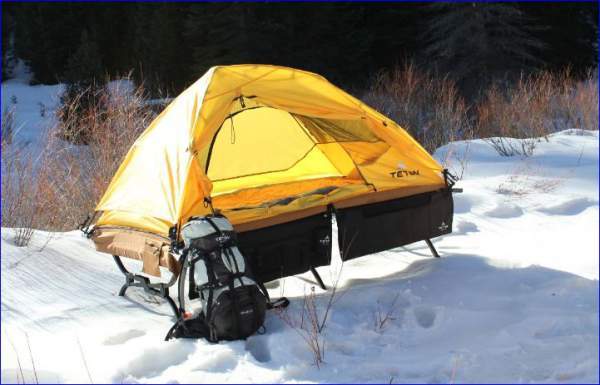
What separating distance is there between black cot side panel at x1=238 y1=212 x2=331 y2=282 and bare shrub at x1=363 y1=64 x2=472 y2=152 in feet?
15.0

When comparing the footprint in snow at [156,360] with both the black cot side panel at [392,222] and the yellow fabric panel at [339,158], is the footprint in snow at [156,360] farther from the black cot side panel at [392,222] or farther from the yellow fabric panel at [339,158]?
the yellow fabric panel at [339,158]

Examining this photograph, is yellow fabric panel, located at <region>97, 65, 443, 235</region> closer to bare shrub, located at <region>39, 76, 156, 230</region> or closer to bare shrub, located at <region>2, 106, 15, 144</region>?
bare shrub, located at <region>39, 76, 156, 230</region>

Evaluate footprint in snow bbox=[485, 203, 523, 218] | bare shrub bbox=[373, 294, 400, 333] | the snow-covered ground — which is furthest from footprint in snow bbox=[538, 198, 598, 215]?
bare shrub bbox=[373, 294, 400, 333]

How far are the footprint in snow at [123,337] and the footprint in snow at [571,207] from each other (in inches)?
147

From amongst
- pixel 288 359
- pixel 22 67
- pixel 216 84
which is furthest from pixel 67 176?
pixel 22 67

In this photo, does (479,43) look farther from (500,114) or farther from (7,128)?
(7,128)

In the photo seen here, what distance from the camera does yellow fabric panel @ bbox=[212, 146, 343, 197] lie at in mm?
4996

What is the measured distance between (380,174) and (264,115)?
1106mm

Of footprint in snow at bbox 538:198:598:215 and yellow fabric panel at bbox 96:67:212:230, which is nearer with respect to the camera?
yellow fabric panel at bbox 96:67:212:230

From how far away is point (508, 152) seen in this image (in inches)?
297

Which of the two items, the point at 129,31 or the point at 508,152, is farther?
the point at 129,31

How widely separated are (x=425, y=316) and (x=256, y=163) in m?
2.20

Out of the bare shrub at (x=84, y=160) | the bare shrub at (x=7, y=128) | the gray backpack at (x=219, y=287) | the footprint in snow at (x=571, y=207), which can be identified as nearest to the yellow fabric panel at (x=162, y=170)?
the gray backpack at (x=219, y=287)

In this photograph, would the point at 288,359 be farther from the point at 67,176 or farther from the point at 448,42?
the point at 448,42
